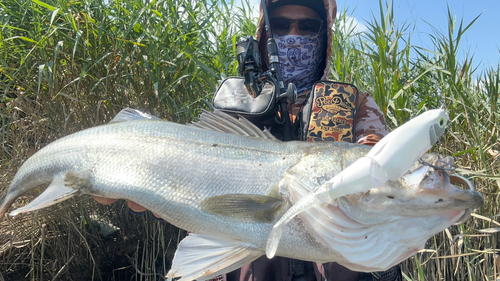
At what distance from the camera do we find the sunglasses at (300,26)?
9.93 ft

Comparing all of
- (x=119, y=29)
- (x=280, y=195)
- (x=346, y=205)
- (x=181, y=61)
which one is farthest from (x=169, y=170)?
(x=119, y=29)

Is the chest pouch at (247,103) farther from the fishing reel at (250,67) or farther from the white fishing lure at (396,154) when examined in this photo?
the white fishing lure at (396,154)

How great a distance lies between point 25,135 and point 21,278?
1.48 metres

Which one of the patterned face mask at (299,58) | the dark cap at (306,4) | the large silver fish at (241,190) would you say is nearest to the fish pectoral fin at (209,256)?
the large silver fish at (241,190)

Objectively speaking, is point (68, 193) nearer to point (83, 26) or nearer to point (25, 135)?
point (25, 135)

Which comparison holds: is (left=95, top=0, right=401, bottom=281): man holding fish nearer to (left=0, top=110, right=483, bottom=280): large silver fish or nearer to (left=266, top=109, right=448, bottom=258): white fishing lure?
(left=0, top=110, right=483, bottom=280): large silver fish

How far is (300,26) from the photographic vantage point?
3.03 metres

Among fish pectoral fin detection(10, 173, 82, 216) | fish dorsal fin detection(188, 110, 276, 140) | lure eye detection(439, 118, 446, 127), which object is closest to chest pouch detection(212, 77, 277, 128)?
fish dorsal fin detection(188, 110, 276, 140)

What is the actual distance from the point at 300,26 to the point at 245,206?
1.95 metres

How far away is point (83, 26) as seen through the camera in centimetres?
347

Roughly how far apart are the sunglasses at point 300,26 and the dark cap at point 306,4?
0.39 ft

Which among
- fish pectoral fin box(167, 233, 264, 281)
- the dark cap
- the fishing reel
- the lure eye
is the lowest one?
fish pectoral fin box(167, 233, 264, 281)

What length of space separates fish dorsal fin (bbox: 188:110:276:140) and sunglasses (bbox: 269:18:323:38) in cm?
141

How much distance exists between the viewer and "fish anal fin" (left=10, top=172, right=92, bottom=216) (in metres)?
2.01
